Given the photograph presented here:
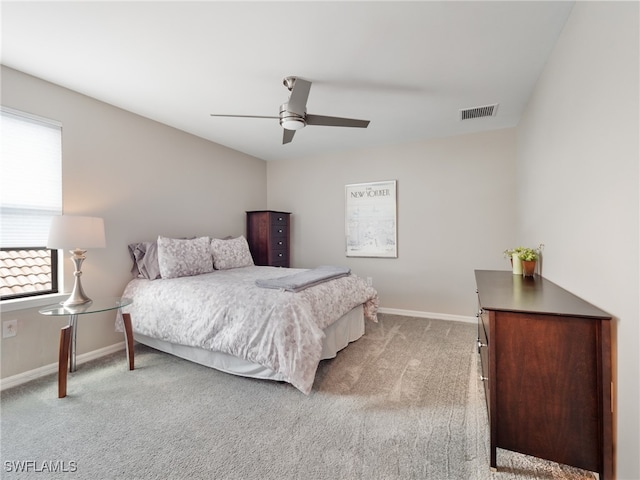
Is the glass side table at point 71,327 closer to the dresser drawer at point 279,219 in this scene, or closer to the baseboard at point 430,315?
the dresser drawer at point 279,219

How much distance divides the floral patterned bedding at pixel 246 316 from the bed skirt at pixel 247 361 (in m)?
0.12

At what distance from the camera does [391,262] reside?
4305mm

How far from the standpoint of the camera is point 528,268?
Result: 7.95ft

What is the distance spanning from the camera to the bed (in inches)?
84.0

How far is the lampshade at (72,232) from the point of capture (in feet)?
7.27

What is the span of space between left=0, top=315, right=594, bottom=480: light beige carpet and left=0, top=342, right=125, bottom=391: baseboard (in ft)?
0.41

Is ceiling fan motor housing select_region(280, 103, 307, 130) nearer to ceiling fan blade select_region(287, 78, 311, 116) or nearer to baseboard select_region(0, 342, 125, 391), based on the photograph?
ceiling fan blade select_region(287, 78, 311, 116)

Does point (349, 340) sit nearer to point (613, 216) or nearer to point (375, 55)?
point (613, 216)

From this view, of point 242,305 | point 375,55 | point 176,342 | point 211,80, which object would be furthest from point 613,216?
point 176,342

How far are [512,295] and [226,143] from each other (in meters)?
3.88

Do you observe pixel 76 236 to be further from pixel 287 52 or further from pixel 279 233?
pixel 279 233

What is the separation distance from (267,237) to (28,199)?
2.62 meters

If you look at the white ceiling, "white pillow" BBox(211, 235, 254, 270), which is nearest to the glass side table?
"white pillow" BBox(211, 235, 254, 270)

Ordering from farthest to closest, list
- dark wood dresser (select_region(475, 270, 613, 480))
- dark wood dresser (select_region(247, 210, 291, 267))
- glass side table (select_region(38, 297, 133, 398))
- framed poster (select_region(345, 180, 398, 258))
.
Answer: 1. dark wood dresser (select_region(247, 210, 291, 267))
2. framed poster (select_region(345, 180, 398, 258))
3. glass side table (select_region(38, 297, 133, 398))
4. dark wood dresser (select_region(475, 270, 613, 480))
